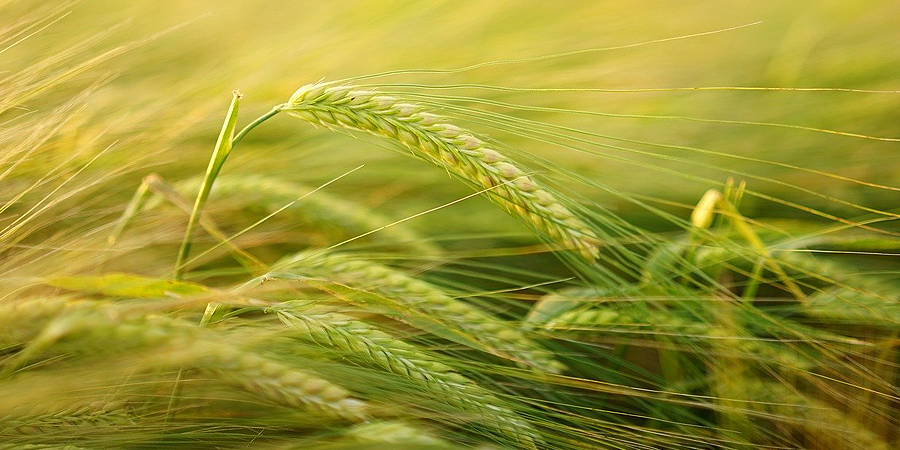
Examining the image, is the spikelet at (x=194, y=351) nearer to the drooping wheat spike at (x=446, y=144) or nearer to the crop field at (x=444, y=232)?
the crop field at (x=444, y=232)

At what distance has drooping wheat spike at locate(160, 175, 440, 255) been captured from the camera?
26.1 inches

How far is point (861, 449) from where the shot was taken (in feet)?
1.94

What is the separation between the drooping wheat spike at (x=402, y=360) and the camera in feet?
1.47

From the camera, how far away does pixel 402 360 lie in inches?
18.3

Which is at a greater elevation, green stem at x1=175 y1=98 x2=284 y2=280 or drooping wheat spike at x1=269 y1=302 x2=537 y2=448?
green stem at x1=175 y1=98 x2=284 y2=280

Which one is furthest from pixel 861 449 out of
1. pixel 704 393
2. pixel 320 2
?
pixel 320 2

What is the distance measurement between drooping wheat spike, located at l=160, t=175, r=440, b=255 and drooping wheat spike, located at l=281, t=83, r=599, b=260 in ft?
0.56


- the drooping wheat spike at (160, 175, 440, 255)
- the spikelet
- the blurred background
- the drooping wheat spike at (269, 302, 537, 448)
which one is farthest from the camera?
the blurred background

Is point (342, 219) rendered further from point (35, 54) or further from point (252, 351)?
point (35, 54)

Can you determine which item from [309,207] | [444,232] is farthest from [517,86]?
[309,207]

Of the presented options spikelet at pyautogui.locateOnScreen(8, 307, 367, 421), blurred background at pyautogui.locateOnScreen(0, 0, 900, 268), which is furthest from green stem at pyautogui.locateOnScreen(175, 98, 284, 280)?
blurred background at pyautogui.locateOnScreen(0, 0, 900, 268)

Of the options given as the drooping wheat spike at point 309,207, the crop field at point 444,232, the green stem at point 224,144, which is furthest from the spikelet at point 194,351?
the drooping wheat spike at point 309,207

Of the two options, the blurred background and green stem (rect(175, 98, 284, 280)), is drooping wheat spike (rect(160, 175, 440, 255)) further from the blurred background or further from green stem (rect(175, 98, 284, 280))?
green stem (rect(175, 98, 284, 280))

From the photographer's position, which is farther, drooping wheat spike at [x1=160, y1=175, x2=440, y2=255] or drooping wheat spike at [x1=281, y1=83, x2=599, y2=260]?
drooping wheat spike at [x1=160, y1=175, x2=440, y2=255]
